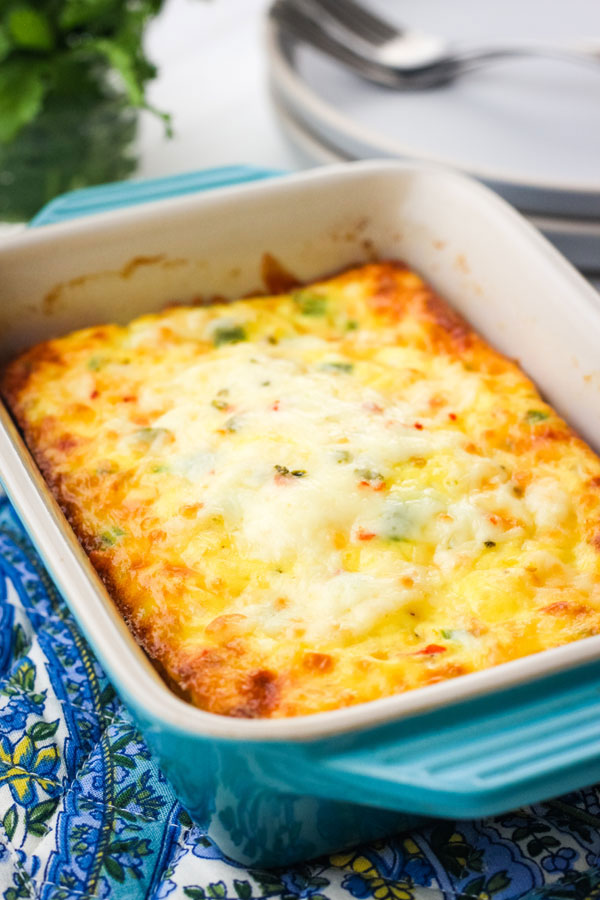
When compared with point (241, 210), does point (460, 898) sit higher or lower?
lower

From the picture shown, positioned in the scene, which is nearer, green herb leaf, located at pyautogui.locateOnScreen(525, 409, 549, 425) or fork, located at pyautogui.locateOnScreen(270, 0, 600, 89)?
green herb leaf, located at pyautogui.locateOnScreen(525, 409, 549, 425)

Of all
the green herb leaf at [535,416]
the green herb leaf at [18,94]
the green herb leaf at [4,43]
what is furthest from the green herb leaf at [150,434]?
the green herb leaf at [4,43]

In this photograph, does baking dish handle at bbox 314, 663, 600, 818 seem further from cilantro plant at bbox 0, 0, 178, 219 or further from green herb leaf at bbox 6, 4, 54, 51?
green herb leaf at bbox 6, 4, 54, 51

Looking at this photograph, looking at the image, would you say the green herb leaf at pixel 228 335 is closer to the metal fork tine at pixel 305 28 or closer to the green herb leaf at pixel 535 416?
the green herb leaf at pixel 535 416

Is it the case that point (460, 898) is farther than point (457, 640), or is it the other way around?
point (457, 640)

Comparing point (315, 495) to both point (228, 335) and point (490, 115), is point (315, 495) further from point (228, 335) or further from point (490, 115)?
point (490, 115)

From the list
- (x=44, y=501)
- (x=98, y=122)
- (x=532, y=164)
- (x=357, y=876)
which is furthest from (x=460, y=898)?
(x=98, y=122)

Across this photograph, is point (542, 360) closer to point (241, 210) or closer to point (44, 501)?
point (241, 210)

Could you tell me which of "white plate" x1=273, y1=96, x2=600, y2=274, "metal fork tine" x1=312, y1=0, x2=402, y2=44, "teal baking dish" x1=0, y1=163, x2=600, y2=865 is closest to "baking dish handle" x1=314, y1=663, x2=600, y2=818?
"teal baking dish" x1=0, y1=163, x2=600, y2=865
